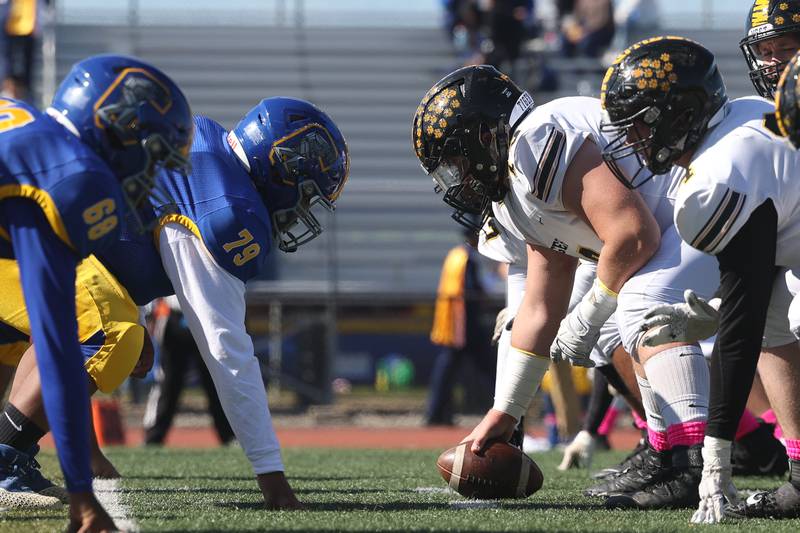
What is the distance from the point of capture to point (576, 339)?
155 inches

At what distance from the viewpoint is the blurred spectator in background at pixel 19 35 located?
13.5 metres

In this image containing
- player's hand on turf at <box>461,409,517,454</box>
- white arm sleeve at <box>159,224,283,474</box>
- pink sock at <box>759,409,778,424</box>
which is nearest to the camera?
white arm sleeve at <box>159,224,283,474</box>

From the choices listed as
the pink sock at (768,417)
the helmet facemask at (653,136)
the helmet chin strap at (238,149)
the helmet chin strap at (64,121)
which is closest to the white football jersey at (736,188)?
the helmet facemask at (653,136)

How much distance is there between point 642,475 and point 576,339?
537mm

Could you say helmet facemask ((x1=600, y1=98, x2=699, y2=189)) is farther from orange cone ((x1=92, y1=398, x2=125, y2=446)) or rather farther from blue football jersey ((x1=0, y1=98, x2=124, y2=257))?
orange cone ((x1=92, y1=398, x2=125, y2=446))

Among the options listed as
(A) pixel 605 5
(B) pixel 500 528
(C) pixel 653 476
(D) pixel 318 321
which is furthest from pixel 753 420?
(A) pixel 605 5

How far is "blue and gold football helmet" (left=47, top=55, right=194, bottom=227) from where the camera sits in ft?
10.0

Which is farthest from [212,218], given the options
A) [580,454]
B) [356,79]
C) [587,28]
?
[356,79]

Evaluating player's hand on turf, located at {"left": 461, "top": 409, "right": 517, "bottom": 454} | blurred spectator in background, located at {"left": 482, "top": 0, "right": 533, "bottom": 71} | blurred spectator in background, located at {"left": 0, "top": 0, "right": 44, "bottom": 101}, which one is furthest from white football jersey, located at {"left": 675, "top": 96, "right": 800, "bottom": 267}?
blurred spectator in background, located at {"left": 0, "top": 0, "right": 44, "bottom": 101}

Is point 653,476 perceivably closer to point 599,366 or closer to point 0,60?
point 599,366

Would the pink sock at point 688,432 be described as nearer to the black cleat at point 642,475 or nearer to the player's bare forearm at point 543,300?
the black cleat at point 642,475

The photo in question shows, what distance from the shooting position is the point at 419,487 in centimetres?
456

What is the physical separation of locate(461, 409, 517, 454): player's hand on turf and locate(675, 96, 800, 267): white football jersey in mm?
1131

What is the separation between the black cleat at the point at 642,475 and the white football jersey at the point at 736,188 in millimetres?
899
